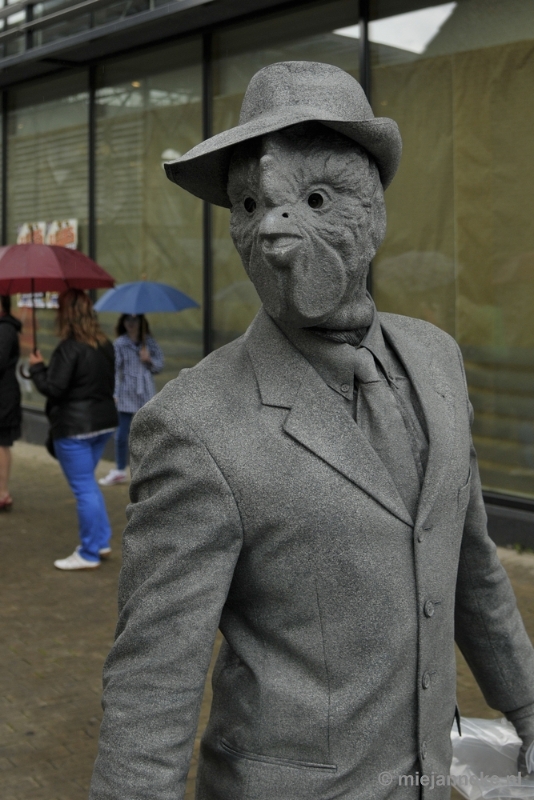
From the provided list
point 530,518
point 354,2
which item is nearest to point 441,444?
point 530,518

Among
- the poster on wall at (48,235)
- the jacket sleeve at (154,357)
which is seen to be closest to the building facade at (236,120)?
the poster on wall at (48,235)

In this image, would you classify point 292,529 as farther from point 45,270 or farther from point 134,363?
point 134,363

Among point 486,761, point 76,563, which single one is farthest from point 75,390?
point 486,761

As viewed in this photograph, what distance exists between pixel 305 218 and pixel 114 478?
31.9 ft

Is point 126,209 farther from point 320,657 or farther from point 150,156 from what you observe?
point 320,657

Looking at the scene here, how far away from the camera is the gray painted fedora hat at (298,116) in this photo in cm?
188

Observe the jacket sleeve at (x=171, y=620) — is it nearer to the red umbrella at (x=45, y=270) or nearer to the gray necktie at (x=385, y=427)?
the gray necktie at (x=385, y=427)

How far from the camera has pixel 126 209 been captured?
12.8 meters

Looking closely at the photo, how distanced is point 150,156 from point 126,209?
814 millimetres

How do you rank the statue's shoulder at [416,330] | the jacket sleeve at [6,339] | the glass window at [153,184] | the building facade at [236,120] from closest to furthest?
the statue's shoulder at [416,330] < the building facade at [236,120] < the jacket sleeve at [6,339] < the glass window at [153,184]

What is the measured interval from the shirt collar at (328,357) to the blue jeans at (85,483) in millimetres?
5865

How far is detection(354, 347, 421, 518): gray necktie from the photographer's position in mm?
2021

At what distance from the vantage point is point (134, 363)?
10586 millimetres

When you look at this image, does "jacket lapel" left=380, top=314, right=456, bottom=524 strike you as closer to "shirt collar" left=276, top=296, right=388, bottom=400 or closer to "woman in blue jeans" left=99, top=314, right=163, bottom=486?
"shirt collar" left=276, top=296, right=388, bottom=400
